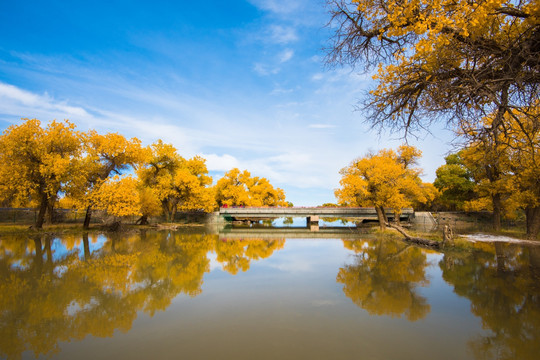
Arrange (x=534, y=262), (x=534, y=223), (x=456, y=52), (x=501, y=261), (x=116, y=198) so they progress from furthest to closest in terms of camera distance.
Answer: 1. (x=116, y=198)
2. (x=534, y=223)
3. (x=501, y=261)
4. (x=534, y=262)
5. (x=456, y=52)

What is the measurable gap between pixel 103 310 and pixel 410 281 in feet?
28.7

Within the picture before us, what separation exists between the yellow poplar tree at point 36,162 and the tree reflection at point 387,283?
23.4 m

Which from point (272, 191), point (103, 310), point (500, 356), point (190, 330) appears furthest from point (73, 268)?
point (272, 191)

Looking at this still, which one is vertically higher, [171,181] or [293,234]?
[171,181]

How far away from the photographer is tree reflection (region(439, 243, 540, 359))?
488 cm

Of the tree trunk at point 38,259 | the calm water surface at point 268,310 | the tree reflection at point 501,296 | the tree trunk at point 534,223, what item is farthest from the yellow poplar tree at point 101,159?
the tree trunk at point 534,223

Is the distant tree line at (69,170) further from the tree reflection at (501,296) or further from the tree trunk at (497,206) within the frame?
the tree trunk at (497,206)

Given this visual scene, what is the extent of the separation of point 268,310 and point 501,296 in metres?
A: 6.17

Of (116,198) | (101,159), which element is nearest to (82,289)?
(116,198)

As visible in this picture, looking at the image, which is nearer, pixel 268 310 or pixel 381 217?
pixel 268 310

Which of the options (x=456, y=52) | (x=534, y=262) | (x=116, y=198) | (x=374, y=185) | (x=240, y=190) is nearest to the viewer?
(x=456, y=52)

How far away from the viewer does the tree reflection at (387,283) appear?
677cm

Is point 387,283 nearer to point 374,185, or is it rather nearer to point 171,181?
point 374,185

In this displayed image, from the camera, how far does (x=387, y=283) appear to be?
352 inches
